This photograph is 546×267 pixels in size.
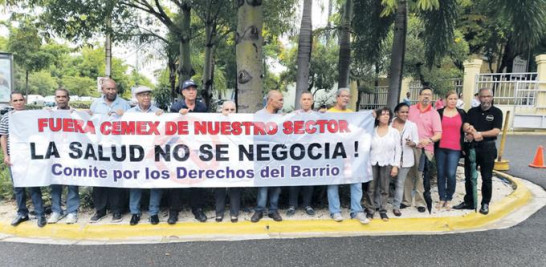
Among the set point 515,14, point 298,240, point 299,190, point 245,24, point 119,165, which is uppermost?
point 515,14

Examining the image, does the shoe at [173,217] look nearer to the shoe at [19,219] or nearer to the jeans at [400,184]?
the shoe at [19,219]

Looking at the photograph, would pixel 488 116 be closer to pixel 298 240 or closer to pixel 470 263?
pixel 470 263

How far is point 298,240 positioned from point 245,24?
12.3ft

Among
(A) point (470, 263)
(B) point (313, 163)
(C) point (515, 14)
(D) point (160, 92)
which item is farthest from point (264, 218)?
(D) point (160, 92)

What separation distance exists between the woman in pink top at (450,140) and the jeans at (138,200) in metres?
3.95

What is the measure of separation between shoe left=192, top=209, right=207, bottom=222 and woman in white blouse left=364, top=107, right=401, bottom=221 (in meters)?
2.22

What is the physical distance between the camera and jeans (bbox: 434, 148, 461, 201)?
5250 millimetres

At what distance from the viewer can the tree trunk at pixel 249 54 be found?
637cm

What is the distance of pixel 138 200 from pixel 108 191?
52 cm

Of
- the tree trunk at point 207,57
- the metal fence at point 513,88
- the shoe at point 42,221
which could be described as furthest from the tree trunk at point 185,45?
the metal fence at point 513,88

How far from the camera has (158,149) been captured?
4.96 metres

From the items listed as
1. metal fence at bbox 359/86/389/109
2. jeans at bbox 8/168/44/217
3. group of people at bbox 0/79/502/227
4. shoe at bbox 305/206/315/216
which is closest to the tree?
jeans at bbox 8/168/44/217

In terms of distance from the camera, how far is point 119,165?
16.2 ft

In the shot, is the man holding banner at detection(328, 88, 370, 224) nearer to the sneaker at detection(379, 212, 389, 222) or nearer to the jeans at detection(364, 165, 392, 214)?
the jeans at detection(364, 165, 392, 214)
